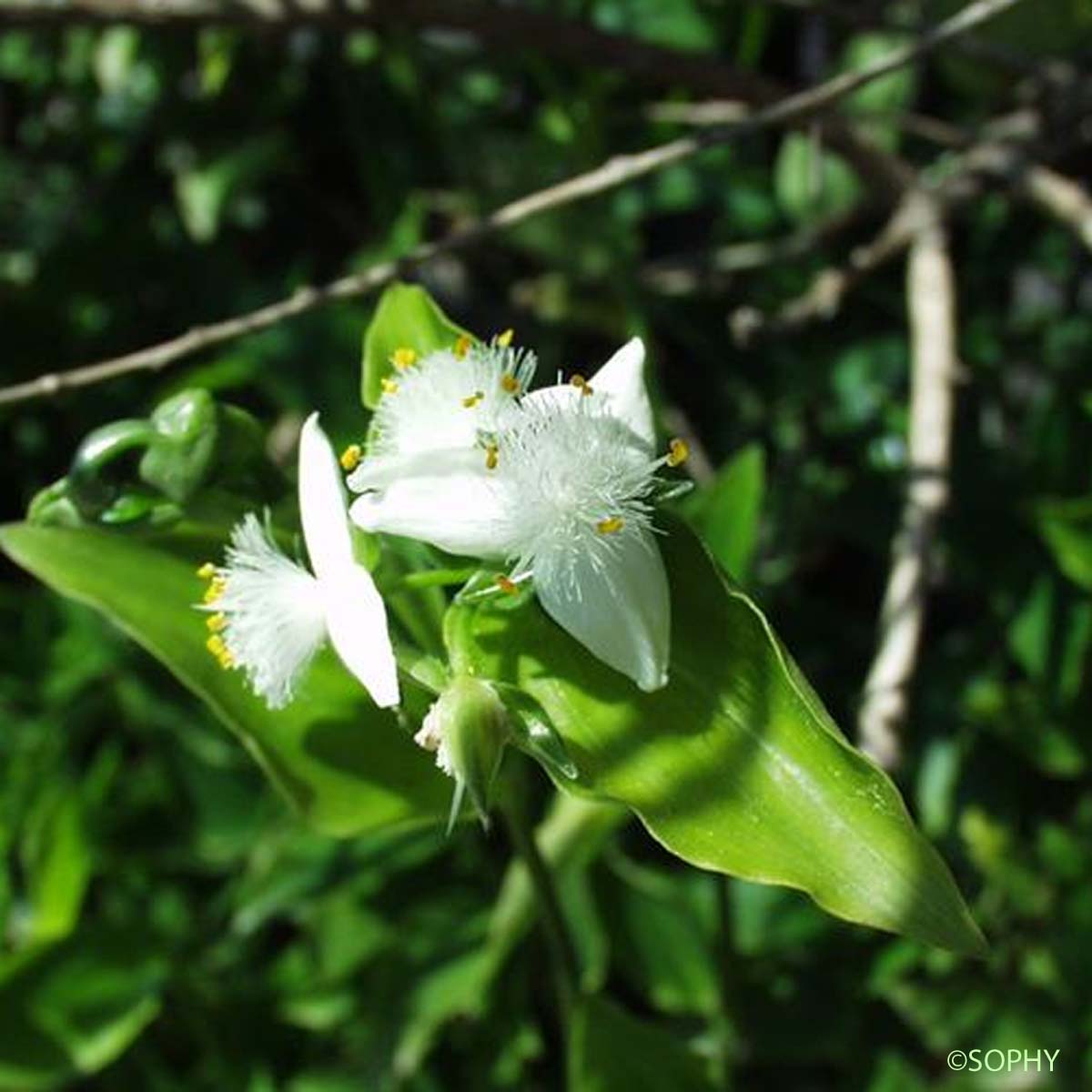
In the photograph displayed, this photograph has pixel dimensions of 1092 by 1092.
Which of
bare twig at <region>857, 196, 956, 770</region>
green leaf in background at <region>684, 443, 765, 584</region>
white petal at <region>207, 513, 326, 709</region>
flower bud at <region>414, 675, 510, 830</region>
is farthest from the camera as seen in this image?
green leaf in background at <region>684, 443, 765, 584</region>

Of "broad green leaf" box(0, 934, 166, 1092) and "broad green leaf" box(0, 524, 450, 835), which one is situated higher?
"broad green leaf" box(0, 524, 450, 835)

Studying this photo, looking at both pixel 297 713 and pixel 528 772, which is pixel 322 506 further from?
pixel 528 772

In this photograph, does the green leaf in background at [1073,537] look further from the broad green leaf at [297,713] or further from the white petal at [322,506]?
the white petal at [322,506]

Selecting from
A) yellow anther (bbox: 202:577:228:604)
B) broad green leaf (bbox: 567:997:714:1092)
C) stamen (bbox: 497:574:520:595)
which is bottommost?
broad green leaf (bbox: 567:997:714:1092)

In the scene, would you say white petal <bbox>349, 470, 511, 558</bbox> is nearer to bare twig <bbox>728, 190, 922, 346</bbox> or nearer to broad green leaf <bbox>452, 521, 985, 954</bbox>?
broad green leaf <bbox>452, 521, 985, 954</bbox>

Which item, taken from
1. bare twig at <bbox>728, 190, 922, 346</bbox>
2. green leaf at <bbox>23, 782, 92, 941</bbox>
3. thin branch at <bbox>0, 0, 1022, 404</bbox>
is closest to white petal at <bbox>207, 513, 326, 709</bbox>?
thin branch at <bbox>0, 0, 1022, 404</bbox>

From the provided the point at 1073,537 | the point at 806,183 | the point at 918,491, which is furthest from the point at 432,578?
the point at 806,183

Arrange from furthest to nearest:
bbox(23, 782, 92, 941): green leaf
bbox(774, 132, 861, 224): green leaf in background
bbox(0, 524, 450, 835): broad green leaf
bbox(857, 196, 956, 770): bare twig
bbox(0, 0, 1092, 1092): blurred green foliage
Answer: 1. bbox(774, 132, 861, 224): green leaf in background
2. bbox(23, 782, 92, 941): green leaf
3. bbox(0, 0, 1092, 1092): blurred green foliage
4. bbox(857, 196, 956, 770): bare twig
5. bbox(0, 524, 450, 835): broad green leaf
